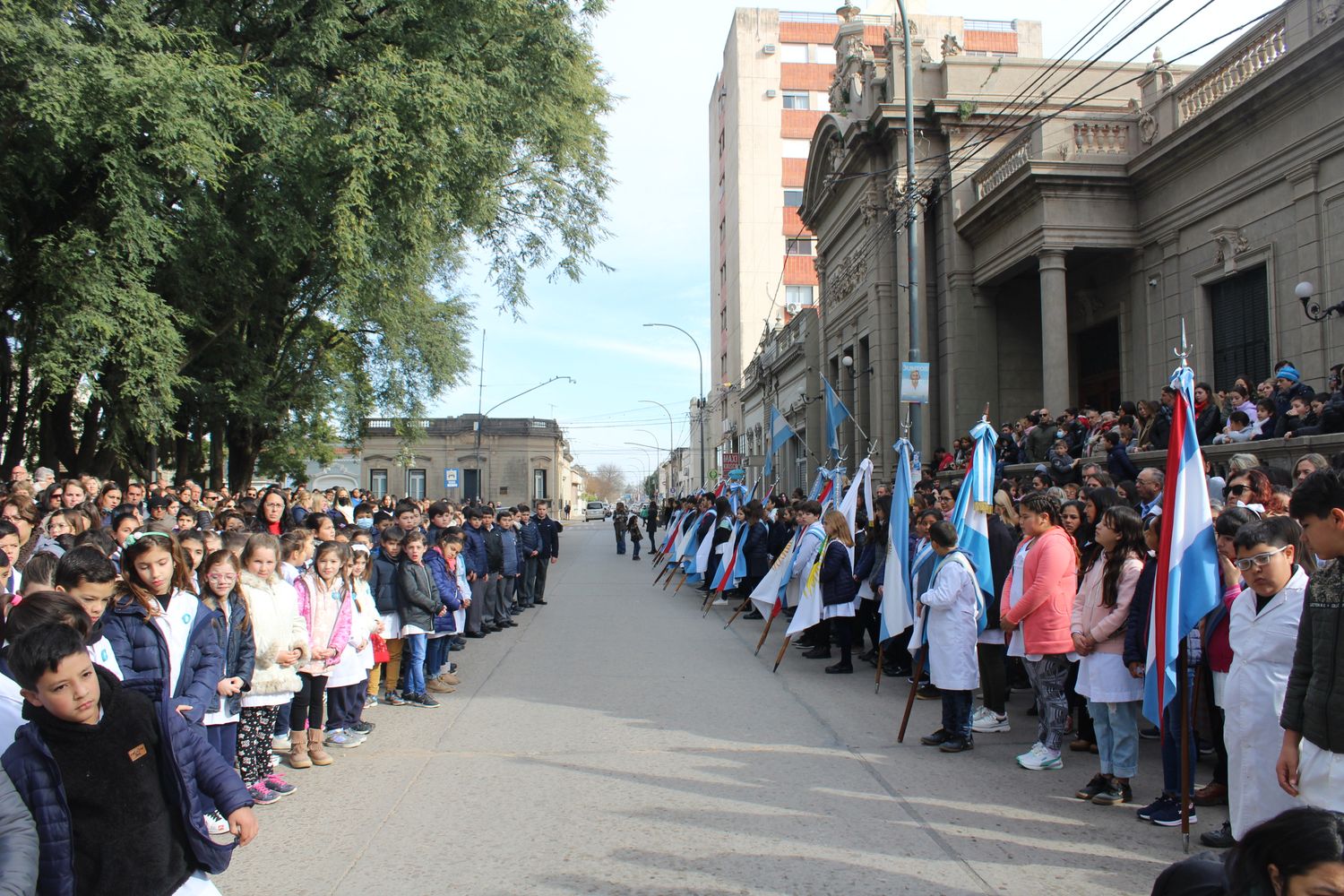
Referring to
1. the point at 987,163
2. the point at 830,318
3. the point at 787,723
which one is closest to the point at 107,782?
the point at 787,723

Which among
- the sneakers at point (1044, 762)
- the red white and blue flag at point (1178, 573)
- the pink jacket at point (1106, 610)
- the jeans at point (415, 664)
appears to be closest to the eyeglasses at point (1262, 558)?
the red white and blue flag at point (1178, 573)

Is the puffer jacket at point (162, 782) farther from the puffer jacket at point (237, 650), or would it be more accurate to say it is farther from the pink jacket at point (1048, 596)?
the pink jacket at point (1048, 596)

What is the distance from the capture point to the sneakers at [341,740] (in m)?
7.45

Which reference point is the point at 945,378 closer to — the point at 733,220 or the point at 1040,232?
the point at 1040,232

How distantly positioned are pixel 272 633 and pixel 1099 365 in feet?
65.7

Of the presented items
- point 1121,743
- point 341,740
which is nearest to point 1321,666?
point 1121,743

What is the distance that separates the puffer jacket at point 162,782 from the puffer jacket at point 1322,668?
3721 mm

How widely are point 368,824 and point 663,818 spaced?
1.66 m

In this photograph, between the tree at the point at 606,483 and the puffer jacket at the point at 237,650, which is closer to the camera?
the puffer jacket at the point at 237,650

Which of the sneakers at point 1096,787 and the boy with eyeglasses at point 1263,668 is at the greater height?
the boy with eyeglasses at point 1263,668

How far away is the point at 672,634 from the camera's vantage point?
45.7 feet

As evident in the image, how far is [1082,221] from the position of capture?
19203 millimetres

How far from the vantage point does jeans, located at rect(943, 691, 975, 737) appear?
7289 mm

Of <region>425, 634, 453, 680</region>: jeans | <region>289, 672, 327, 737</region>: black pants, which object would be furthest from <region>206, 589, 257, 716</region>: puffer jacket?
<region>425, 634, 453, 680</region>: jeans
